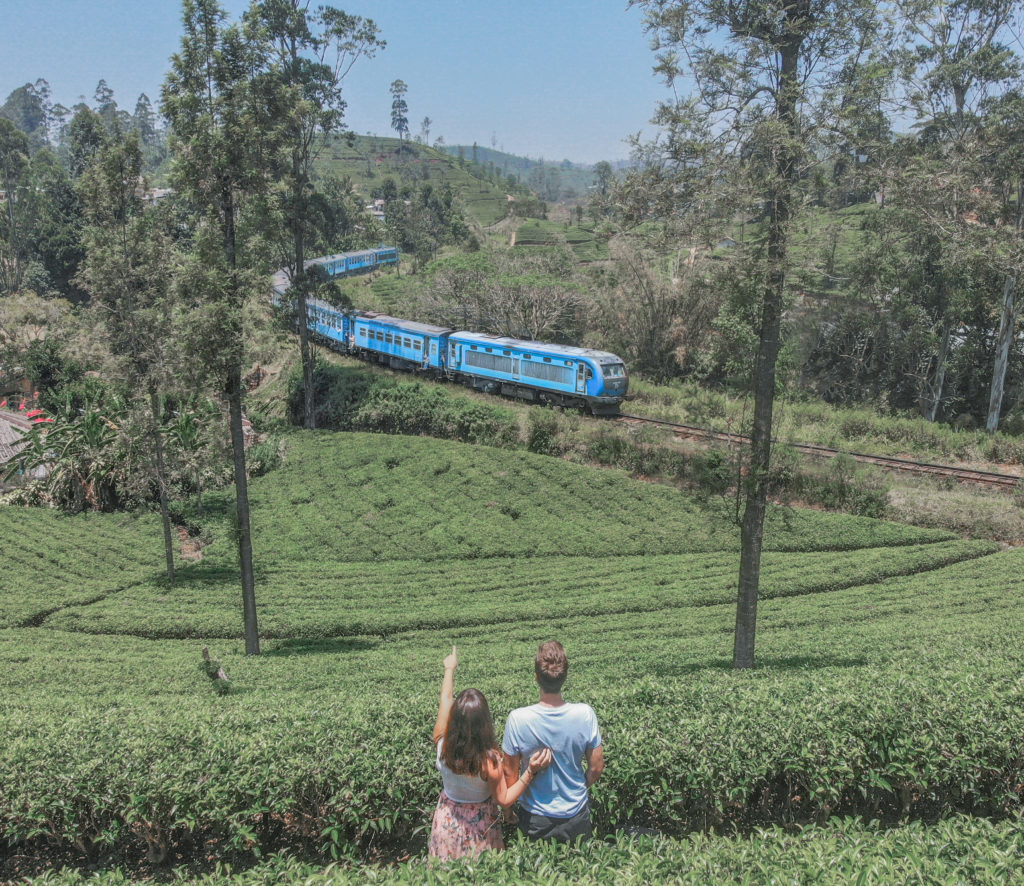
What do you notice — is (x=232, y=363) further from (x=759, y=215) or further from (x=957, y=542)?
(x=957, y=542)

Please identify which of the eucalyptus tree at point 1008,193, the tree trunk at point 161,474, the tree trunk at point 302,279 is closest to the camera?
the tree trunk at point 161,474

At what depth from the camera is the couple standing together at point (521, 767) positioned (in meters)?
4.21

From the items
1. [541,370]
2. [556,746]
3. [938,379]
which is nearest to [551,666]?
[556,746]

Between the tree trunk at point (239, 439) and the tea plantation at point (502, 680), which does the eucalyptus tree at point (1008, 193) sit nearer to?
the tea plantation at point (502, 680)

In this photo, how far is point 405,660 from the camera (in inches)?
472

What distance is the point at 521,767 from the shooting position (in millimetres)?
4512

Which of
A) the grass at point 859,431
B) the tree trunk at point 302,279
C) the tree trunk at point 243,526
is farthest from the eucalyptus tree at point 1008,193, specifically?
the tree trunk at point 302,279

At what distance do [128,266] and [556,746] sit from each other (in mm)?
15516

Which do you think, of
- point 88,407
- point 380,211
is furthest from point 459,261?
point 380,211

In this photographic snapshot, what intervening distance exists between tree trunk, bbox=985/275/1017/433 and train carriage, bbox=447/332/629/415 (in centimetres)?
1508

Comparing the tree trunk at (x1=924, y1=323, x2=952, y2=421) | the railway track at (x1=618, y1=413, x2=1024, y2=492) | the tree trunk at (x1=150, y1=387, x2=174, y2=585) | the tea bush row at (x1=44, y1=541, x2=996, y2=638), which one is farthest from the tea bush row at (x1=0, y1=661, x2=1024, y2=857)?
the tree trunk at (x1=924, y1=323, x2=952, y2=421)

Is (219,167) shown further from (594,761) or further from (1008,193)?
(1008,193)

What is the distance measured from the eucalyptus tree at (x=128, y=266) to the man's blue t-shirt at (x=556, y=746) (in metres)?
13.4

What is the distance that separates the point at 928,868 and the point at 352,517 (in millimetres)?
18737
